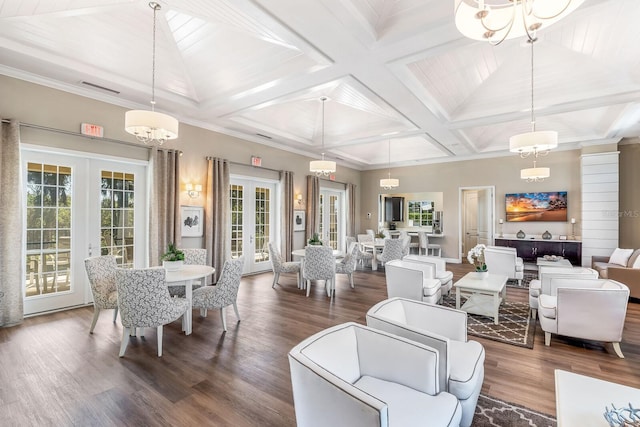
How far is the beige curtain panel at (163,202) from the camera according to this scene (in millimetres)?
5328

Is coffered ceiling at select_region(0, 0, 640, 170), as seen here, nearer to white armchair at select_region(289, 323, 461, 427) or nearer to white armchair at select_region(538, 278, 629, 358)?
white armchair at select_region(538, 278, 629, 358)

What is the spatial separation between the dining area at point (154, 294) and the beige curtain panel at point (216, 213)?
1693mm

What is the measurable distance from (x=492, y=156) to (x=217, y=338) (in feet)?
29.2

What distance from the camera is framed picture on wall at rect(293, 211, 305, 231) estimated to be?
331 inches

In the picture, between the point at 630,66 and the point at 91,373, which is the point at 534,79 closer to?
the point at 630,66

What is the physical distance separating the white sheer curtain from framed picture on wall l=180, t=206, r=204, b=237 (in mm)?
2325

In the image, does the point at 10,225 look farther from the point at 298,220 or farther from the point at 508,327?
the point at 508,327

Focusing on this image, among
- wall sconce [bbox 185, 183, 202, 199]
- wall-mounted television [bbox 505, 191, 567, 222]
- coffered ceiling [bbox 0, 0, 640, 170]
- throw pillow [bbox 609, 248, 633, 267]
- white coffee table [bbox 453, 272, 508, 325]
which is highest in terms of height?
coffered ceiling [bbox 0, 0, 640, 170]

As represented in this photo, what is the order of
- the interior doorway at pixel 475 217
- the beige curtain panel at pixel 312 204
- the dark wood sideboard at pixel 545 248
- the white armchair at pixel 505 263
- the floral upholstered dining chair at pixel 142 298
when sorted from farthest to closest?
the interior doorway at pixel 475 217, the beige curtain panel at pixel 312 204, the dark wood sideboard at pixel 545 248, the white armchair at pixel 505 263, the floral upholstered dining chair at pixel 142 298

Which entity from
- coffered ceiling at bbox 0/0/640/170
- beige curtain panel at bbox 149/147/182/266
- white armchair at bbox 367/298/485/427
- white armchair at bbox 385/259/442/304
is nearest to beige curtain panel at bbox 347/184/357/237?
coffered ceiling at bbox 0/0/640/170

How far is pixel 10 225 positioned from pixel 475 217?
36.9ft

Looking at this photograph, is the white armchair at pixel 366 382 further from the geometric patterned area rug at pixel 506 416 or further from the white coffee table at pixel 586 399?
the geometric patterned area rug at pixel 506 416

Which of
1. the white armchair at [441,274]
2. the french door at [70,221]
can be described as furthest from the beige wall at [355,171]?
the white armchair at [441,274]

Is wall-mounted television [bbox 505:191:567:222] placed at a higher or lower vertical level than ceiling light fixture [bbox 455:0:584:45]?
lower
